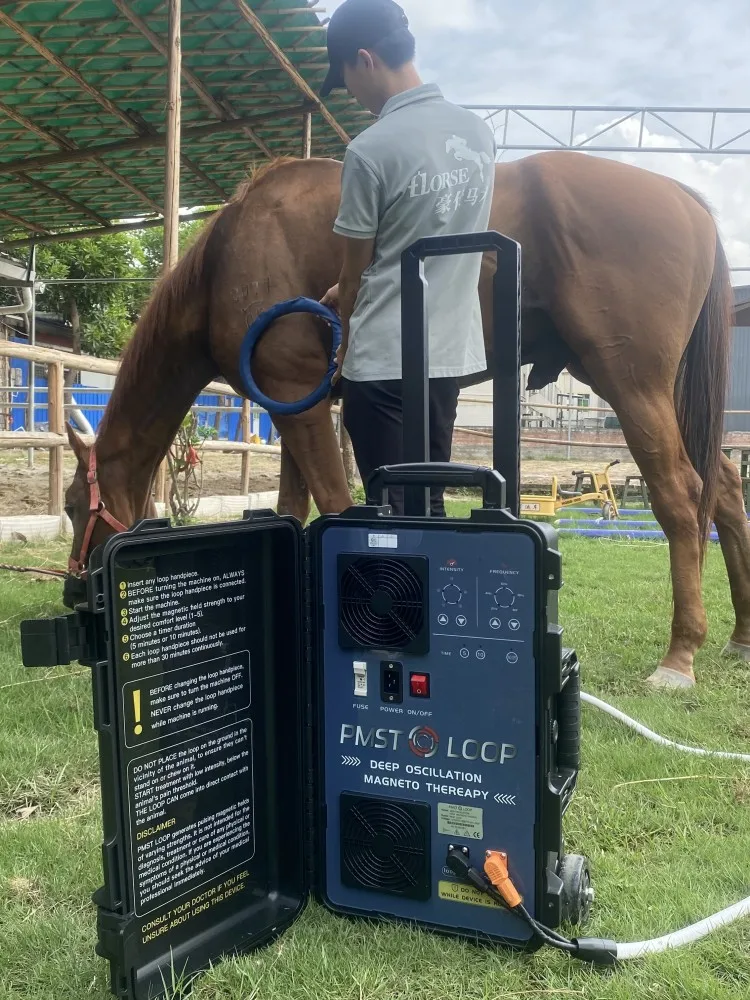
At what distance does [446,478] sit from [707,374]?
2411 millimetres

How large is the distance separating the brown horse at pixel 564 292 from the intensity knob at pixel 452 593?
62.3 inches

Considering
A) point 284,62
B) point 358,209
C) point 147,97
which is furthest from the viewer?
point 147,97

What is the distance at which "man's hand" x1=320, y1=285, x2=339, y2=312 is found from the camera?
8.22 ft

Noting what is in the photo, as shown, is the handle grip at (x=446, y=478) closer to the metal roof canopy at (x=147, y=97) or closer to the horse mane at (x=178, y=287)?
the horse mane at (x=178, y=287)

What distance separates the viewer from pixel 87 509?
354 centimetres

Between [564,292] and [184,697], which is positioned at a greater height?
[564,292]

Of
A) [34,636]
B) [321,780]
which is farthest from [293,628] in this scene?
[34,636]

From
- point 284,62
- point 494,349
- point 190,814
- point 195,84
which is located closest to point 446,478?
point 494,349

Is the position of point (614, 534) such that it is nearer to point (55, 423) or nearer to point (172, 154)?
point (55, 423)

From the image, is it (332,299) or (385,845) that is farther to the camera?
(332,299)

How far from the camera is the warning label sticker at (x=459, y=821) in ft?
4.57

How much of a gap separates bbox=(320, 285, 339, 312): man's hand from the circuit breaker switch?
136 cm

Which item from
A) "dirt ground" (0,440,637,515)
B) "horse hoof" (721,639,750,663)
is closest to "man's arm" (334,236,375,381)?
"horse hoof" (721,639,750,663)

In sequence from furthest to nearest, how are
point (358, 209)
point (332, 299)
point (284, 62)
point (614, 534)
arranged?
1. point (614, 534)
2. point (284, 62)
3. point (332, 299)
4. point (358, 209)
